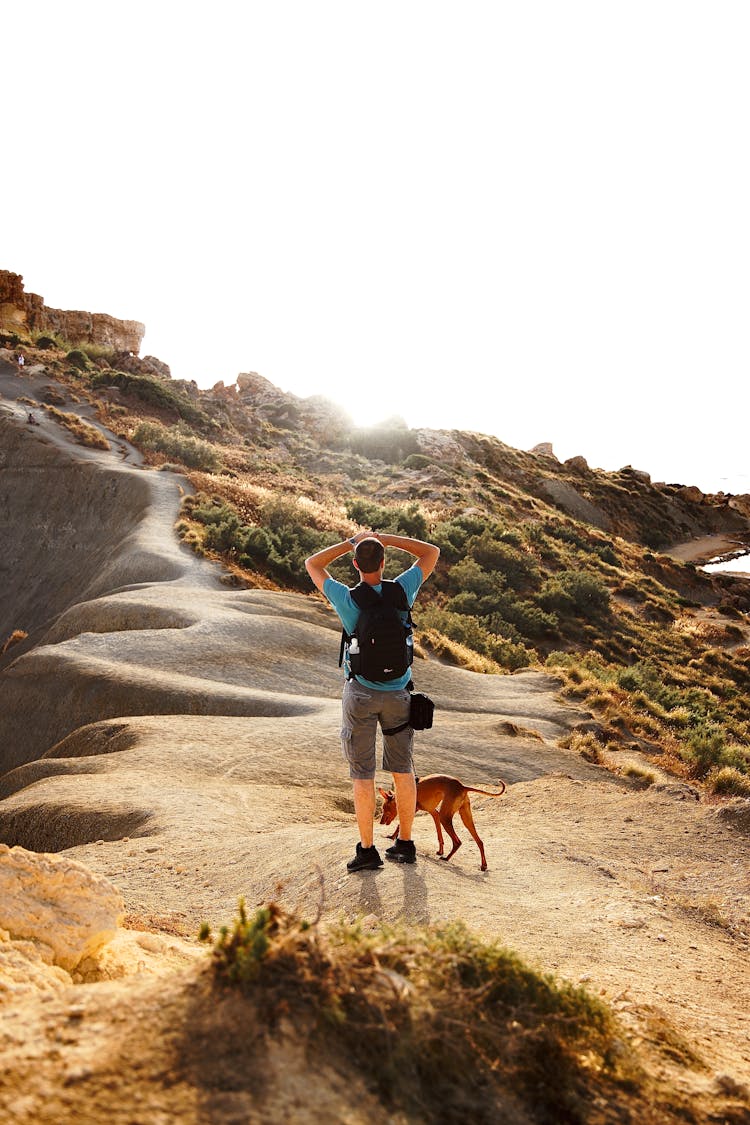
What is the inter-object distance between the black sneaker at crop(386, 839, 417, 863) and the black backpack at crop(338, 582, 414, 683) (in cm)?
153

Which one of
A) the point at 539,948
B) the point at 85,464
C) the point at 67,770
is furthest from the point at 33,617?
the point at 539,948

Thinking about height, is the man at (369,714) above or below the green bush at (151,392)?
below

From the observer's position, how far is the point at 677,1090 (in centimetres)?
295

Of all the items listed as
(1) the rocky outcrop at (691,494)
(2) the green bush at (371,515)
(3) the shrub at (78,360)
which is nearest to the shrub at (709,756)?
(2) the green bush at (371,515)

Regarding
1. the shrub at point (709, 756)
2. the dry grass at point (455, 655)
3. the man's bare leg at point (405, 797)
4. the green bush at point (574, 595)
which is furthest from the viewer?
the green bush at point (574, 595)

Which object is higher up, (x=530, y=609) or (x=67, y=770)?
(x=530, y=609)

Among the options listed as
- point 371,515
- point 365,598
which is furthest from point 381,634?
point 371,515

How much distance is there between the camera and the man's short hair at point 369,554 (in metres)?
5.46

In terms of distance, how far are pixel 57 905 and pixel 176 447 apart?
32.0 metres

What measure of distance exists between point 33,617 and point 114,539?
10.9ft

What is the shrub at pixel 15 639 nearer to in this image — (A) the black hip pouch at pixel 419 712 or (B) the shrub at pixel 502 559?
(B) the shrub at pixel 502 559

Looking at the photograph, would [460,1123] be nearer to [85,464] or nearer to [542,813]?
[542,813]

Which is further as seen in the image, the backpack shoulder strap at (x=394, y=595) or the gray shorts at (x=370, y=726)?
the gray shorts at (x=370, y=726)

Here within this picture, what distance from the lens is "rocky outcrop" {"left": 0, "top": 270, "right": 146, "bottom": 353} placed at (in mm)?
53906
